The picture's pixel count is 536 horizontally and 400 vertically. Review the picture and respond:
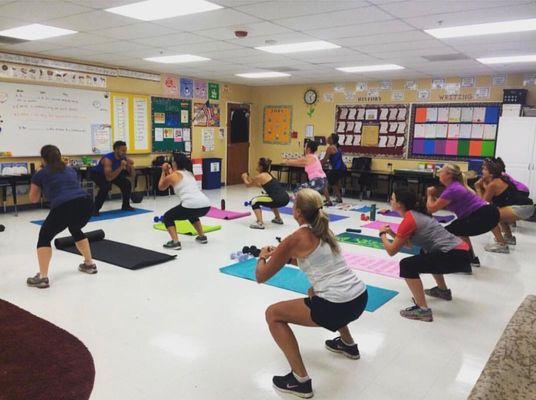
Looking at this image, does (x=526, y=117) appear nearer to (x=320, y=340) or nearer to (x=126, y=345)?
(x=320, y=340)

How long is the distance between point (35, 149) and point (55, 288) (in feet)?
13.8

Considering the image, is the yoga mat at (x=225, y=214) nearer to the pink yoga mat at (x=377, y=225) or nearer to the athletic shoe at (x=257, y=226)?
the athletic shoe at (x=257, y=226)

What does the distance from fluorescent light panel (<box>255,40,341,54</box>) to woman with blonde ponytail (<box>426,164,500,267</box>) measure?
2493mm

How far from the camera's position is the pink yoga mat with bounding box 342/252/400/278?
447 cm

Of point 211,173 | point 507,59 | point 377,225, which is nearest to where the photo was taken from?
point 507,59

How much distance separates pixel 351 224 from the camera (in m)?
6.77

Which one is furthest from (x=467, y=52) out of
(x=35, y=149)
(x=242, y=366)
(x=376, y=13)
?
(x=35, y=149)

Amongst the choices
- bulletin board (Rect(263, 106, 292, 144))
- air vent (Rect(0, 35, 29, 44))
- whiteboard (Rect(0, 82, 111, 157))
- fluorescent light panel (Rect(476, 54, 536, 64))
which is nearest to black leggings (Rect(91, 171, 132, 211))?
whiteboard (Rect(0, 82, 111, 157))

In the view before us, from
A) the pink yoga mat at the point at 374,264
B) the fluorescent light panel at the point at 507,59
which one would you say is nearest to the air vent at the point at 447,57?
the fluorescent light panel at the point at 507,59

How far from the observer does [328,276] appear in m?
2.33

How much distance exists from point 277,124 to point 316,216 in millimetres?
8976

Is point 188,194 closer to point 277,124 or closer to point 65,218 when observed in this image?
point 65,218

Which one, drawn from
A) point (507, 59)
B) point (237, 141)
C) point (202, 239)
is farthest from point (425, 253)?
point (237, 141)

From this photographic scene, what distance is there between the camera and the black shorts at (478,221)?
4270 millimetres
